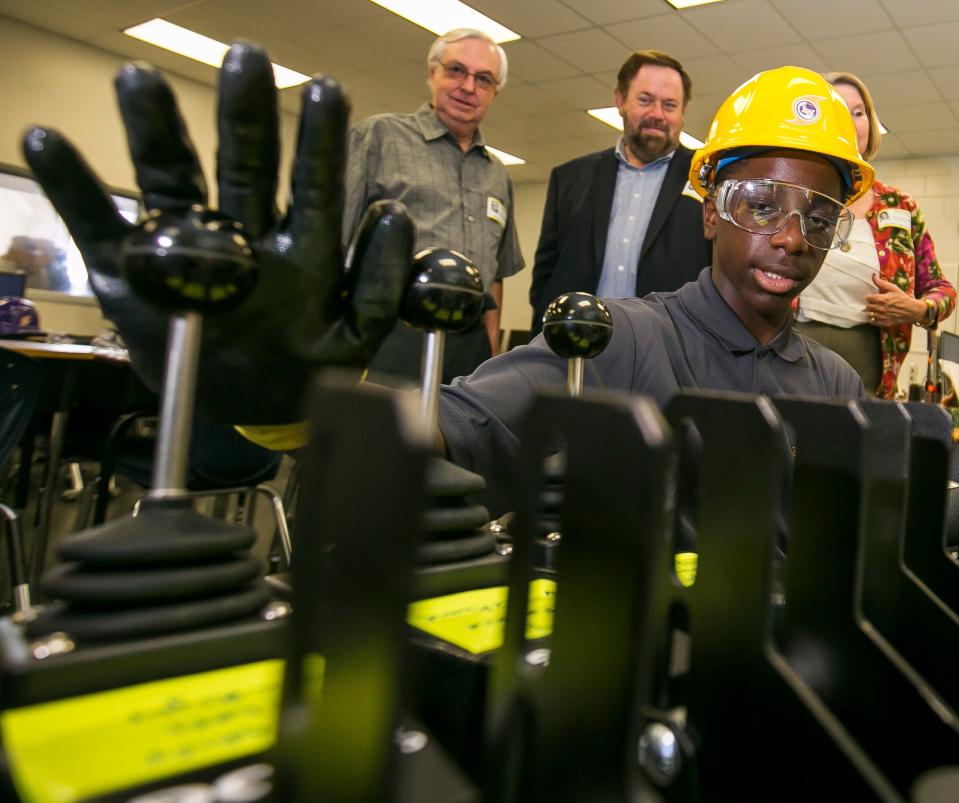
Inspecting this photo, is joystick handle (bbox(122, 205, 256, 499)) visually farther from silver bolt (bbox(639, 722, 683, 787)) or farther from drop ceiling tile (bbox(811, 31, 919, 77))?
drop ceiling tile (bbox(811, 31, 919, 77))

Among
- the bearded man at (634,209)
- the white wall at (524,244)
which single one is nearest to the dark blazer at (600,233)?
the bearded man at (634,209)

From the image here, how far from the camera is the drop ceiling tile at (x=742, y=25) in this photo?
435 cm

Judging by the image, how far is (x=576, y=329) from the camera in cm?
53

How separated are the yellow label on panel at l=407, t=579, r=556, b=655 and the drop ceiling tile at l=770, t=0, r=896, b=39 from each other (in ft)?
15.5

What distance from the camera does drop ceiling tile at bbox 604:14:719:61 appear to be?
15.3 ft

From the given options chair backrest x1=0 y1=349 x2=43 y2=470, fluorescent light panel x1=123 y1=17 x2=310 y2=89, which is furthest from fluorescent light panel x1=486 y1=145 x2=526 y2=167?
chair backrest x1=0 y1=349 x2=43 y2=470

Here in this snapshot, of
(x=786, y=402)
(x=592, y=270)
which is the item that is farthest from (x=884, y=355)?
(x=786, y=402)

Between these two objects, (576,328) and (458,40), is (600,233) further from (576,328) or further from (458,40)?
(576,328)

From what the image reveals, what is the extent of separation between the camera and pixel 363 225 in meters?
0.46

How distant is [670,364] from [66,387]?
2.18m

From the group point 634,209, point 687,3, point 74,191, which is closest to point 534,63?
point 687,3

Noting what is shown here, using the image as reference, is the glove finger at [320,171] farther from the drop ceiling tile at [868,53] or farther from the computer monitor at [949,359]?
the drop ceiling tile at [868,53]

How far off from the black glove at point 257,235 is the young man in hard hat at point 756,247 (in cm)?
50

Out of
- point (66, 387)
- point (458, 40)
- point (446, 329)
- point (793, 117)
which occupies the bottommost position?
point (66, 387)
